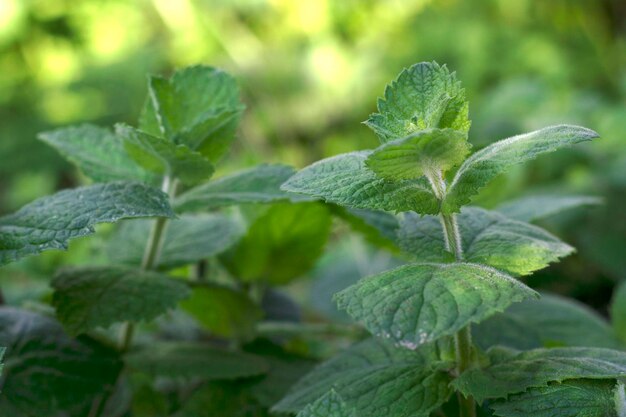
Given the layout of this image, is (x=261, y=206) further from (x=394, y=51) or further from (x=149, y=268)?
(x=394, y=51)

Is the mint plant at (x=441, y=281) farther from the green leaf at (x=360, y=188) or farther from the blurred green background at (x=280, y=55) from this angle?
the blurred green background at (x=280, y=55)

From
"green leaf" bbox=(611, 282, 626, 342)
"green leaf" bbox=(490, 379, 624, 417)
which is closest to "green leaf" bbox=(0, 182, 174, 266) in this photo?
"green leaf" bbox=(490, 379, 624, 417)

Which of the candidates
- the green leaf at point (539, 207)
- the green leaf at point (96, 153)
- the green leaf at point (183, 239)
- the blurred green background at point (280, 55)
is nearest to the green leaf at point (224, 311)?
the green leaf at point (183, 239)

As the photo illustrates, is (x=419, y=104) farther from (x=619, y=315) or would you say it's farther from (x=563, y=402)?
(x=619, y=315)

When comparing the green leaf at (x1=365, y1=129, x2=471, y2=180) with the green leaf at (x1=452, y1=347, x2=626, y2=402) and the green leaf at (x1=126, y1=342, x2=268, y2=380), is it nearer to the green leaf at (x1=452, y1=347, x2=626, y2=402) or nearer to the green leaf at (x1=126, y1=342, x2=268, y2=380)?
the green leaf at (x1=452, y1=347, x2=626, y2=402)

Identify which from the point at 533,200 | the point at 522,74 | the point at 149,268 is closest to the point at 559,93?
the point at 522,74

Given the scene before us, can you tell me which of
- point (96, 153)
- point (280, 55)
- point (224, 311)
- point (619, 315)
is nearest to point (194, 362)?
point (224, 311)
